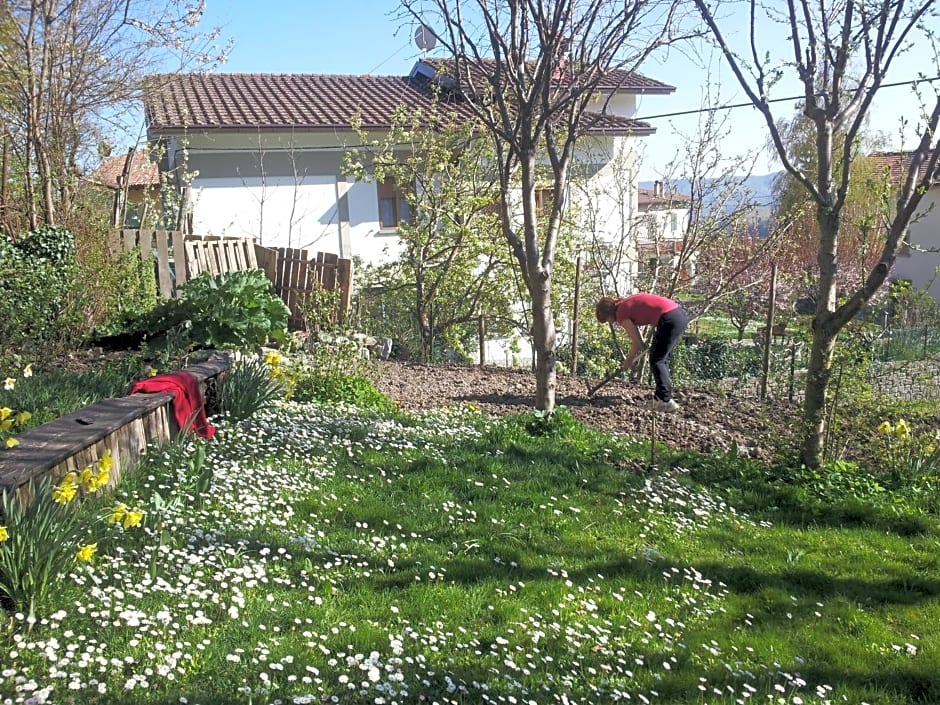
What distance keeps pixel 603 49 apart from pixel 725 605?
4.98 meters

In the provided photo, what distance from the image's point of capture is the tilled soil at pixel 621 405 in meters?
7.39

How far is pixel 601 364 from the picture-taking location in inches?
503

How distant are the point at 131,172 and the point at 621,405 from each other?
62.9 ft

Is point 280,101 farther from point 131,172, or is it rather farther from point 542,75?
point 542,75

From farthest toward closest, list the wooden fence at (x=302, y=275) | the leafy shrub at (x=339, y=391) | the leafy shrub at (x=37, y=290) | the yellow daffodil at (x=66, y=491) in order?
the wooden fence at (x=302, y=275), the leafy shrub at (x=339, y=391), the leafy shrub at (x=37, y=290), the yellow daffodil at (x=66, y=491)

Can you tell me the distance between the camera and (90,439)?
161 inches

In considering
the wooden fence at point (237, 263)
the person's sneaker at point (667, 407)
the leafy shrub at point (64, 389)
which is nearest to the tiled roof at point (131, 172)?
the wooden fence at point (237, 263)

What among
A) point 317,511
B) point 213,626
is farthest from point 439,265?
point 213,626

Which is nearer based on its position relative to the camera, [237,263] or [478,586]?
[478,586]

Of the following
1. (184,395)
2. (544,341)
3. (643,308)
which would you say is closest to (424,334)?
(643,308)

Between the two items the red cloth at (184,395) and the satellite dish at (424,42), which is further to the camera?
the satellite dish at (424,42)

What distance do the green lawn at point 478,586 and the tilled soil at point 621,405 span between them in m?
1.26

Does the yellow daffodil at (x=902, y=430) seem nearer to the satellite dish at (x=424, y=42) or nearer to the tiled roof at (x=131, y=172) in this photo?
the satellite dish at (x=424, y=42)

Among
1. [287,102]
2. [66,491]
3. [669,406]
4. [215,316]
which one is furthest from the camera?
[287,102]
